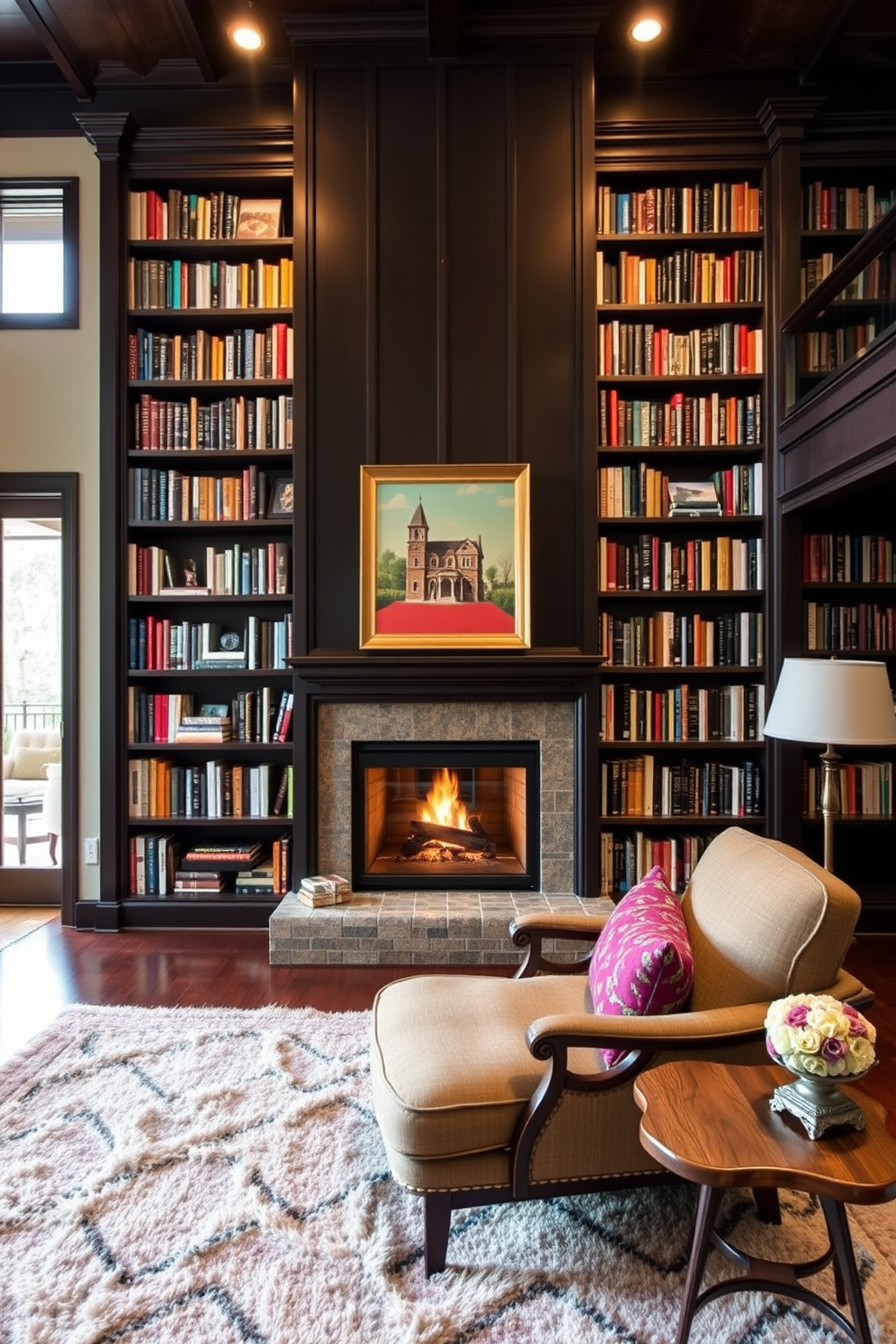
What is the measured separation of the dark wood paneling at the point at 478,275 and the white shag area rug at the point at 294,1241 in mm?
2776

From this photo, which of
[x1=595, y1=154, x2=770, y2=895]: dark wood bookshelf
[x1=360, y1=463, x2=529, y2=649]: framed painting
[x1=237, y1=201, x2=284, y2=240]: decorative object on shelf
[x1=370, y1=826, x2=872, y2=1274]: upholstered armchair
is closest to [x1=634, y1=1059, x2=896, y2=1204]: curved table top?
[x1=370, y1=826, x2=872, y2=1274]: upholstered armchair

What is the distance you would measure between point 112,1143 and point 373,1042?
→ 33.1 inches

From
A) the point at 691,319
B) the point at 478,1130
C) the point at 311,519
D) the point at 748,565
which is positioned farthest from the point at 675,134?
the point at 478,1130

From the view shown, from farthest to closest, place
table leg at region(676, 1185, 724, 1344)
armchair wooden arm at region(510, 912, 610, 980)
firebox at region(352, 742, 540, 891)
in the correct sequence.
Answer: firebox at region(352, 742, 540, 891)
armchair wooden arm at region(510, 912, 610, 980)
table leg at region(676, 1185, 724, 1344)

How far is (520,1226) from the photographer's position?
1.73m

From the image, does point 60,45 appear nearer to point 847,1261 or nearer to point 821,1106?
point 821,1106

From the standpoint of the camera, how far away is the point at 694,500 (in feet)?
12.0

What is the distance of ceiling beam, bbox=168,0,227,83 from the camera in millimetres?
3223

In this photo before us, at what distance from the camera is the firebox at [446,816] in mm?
3598

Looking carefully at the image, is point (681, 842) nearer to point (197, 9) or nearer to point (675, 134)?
point (675, 134)

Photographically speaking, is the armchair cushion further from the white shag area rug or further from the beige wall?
the white shag area rug

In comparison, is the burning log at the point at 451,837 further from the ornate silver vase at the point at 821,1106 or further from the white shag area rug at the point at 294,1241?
the ornate silver vase at the point at 821,1106

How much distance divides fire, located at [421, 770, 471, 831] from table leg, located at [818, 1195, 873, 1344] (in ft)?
8.40

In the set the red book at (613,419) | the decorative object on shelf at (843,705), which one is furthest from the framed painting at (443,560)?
the decorative object on shelf at (843,705)
